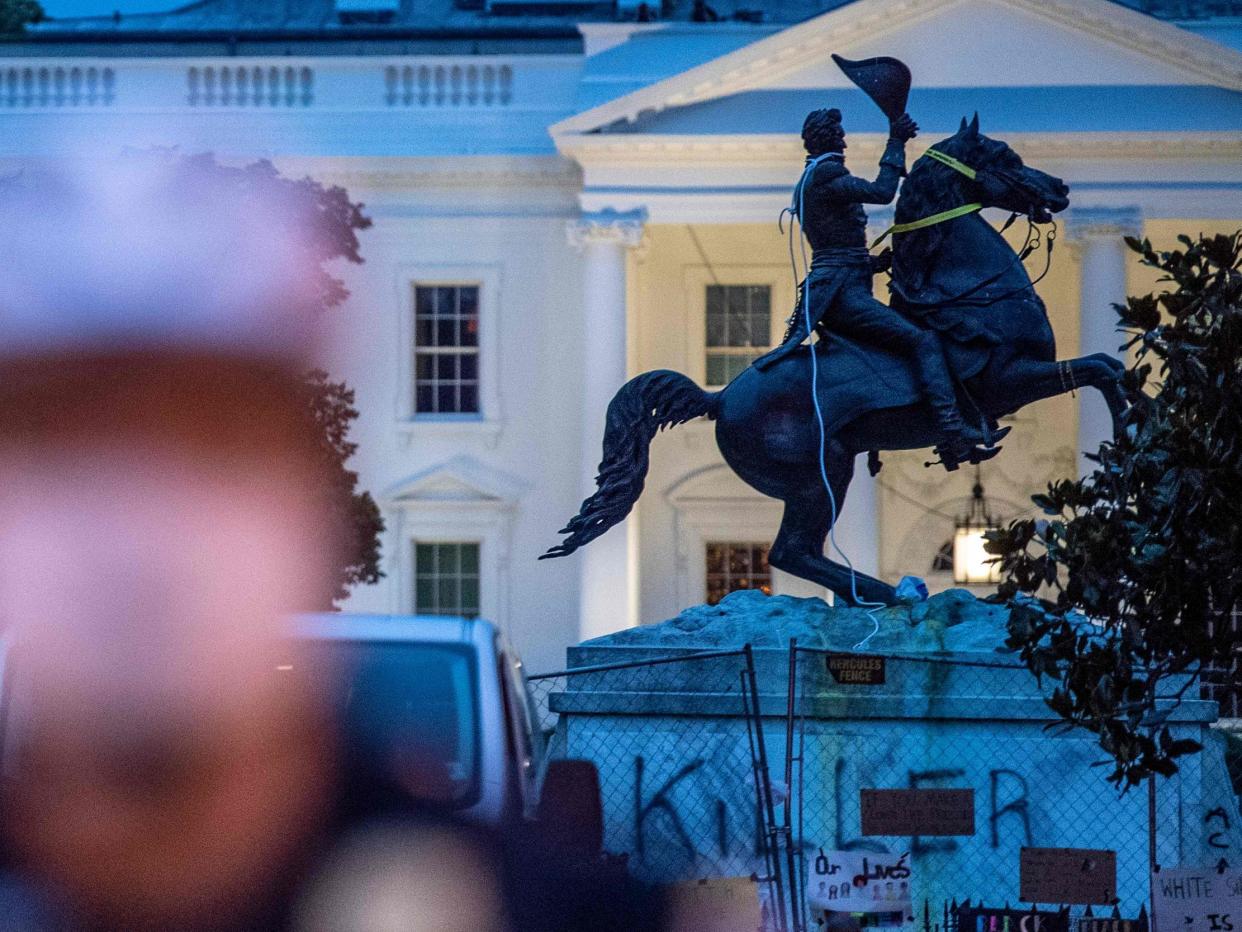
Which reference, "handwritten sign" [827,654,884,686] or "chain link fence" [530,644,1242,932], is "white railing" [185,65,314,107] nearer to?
"chain link fence" [530,644,1242,932]

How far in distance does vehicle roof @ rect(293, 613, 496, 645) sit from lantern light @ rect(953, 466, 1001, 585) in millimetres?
25922

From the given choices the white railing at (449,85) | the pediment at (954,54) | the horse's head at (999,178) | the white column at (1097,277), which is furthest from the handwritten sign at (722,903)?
the white railing at (449,85)

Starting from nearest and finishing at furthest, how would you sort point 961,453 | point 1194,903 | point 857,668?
point 1194,903, point 857,668, point 961,453

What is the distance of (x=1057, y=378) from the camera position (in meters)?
11.0

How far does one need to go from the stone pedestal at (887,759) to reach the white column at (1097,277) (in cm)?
2038

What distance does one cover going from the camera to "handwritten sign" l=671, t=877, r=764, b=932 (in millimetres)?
8508

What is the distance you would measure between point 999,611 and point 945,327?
4.40 ft

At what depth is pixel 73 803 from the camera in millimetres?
5867

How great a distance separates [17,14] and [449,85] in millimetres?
14857

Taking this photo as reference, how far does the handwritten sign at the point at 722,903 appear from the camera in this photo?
8508mm

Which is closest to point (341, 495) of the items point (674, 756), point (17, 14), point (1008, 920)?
point (674, 756)

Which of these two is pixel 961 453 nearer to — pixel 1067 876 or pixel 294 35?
pixel 1067 876

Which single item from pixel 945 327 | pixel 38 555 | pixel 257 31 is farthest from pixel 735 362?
pixel 945 327

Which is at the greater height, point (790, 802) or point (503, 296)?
point (503, 296)
